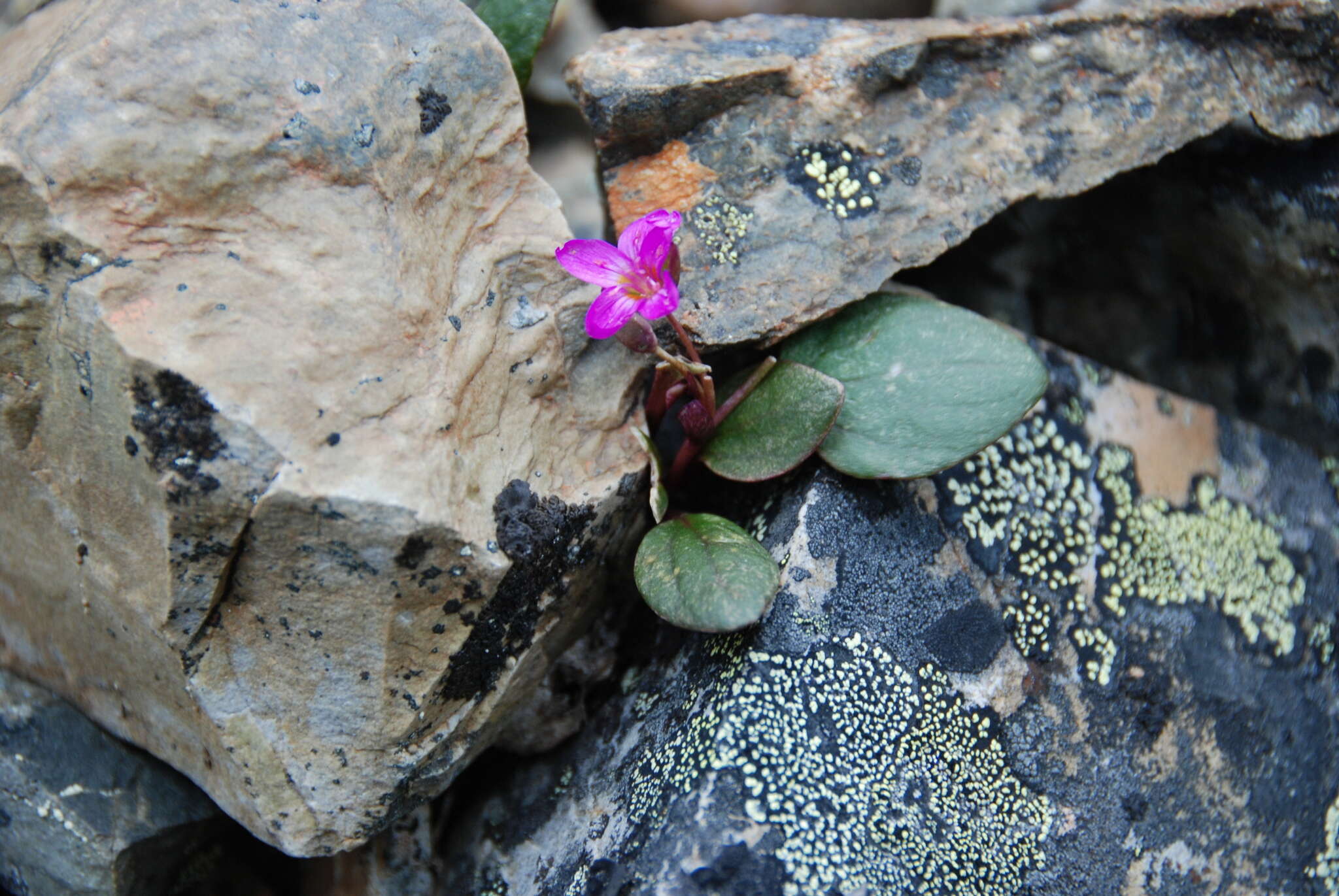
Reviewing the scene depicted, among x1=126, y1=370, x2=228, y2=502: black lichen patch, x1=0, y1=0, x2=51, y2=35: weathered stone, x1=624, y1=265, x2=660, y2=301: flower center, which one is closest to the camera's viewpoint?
x1=126, y1=370, x2=228, y2=502: black lichen patch

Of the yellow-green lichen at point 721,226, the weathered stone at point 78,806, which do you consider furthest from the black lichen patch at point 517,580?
the weathered stone at point 78,806

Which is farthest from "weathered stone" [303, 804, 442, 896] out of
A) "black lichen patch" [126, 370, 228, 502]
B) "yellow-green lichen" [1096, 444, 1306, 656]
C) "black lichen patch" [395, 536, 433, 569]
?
"yellow-green lichen" [1096, 444, 1306, 656]

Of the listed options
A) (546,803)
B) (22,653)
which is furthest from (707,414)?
(22,653)

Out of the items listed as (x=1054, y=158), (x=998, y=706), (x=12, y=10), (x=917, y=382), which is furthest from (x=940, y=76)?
(x=12, y=10)

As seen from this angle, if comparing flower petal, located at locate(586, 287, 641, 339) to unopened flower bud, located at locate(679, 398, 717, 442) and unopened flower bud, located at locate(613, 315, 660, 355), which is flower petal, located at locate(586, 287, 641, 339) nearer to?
unopened flower bud, located at locate(613, 315, 660, 355)

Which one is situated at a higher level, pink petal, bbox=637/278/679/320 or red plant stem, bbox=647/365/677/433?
pink petal, bbox=637/278/679/320

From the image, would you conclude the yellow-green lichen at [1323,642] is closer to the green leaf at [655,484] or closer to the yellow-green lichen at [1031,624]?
the yellow-green lichen at [1031,624]

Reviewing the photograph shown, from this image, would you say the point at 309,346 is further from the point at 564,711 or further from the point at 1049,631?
the point at 1049,631
